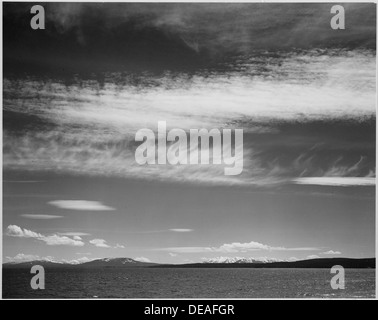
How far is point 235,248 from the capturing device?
292 inches

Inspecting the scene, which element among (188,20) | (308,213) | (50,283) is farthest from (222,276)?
(188,20)

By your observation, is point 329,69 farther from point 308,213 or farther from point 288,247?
point 288,247

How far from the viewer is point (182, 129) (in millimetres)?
6773

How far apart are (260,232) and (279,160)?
76 cm

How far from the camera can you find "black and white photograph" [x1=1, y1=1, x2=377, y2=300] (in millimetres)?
6633

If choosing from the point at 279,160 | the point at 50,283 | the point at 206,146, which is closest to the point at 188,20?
the point at 206,146

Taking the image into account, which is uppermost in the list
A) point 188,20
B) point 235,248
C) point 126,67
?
point 188,20

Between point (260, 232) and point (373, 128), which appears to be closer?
point (373, 128)

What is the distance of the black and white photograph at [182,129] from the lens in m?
6.63
